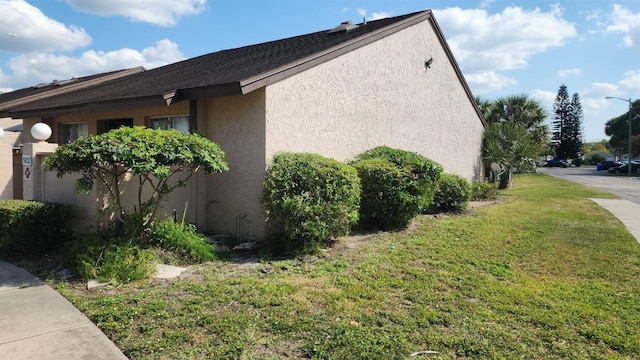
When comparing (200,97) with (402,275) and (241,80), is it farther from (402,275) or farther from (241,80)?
(402,275)

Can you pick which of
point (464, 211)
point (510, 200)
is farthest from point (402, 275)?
point (510, 200)

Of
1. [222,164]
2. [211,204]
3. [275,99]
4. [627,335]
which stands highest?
[275,99]

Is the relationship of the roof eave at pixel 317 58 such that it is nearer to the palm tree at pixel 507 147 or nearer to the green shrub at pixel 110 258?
the green shrub at pixel 110 258

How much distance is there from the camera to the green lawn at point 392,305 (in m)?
3.77

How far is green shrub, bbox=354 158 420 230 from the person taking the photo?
8266 millimetres

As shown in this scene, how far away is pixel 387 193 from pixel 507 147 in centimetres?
1301

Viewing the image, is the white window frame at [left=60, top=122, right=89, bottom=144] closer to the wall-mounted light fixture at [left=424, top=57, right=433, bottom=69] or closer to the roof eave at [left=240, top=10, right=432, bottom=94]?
the roof eave at [left=240, top=10, right=432, bottom=94]

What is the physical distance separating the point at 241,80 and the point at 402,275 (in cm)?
405

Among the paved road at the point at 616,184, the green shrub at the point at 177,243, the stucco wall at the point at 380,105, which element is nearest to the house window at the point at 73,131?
the green shrub at the point at 177,243

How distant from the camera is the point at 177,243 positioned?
6516 mm

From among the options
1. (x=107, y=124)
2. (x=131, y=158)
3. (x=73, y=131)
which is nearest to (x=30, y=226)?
(x=131, y=158)

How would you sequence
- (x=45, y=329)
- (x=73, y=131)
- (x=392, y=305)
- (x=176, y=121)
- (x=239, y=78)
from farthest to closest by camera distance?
(x=73, y=131)
(x=176, y=121)
(x=239, y=78)
(x=392, y=305)
(x=45, y=329)

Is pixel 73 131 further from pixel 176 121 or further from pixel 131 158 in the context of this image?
pixel 131 158

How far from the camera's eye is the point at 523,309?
4.69 meters
